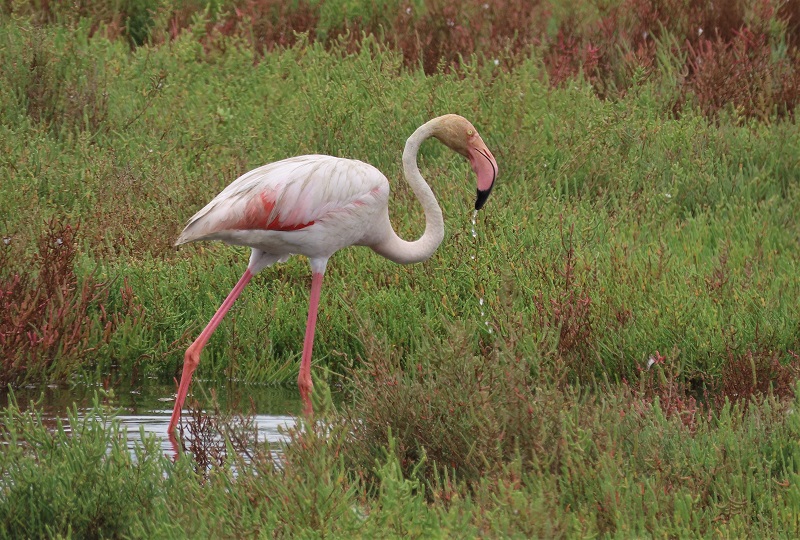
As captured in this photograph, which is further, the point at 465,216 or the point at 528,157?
the point at 528,157

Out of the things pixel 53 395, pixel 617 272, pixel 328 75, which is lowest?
pixel 53 395

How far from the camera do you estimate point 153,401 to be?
7.08 metres

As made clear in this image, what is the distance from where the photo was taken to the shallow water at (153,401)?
659 cm

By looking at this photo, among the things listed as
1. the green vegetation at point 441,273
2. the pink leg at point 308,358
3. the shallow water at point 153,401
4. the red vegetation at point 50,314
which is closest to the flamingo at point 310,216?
the pink leg at point 308,358

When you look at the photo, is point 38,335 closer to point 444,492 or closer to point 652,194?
point 444,492

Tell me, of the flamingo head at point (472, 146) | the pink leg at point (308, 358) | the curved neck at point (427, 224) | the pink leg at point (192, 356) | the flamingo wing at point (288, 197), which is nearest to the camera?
the pink leg at point (192, 356)

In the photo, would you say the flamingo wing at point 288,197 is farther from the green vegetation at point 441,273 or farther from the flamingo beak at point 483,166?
the green vegetation at point 441,273

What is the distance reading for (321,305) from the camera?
25.4ft

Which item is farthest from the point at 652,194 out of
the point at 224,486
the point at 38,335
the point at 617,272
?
the point at 224,486

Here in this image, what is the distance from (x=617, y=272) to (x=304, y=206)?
205 cm

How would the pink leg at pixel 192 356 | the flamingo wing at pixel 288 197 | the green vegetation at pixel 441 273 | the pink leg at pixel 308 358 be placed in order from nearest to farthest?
1. the green vegetation at pixel 441 273
2. the pink leg at pixel 192 356
3. the flamingo wing at pixel 288 197
4. the pink leg at pixel 308 358

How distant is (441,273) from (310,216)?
4.43ft

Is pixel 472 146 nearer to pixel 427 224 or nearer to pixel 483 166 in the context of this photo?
pixel 483 166

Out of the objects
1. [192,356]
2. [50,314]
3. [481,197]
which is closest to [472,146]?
[481,197]
